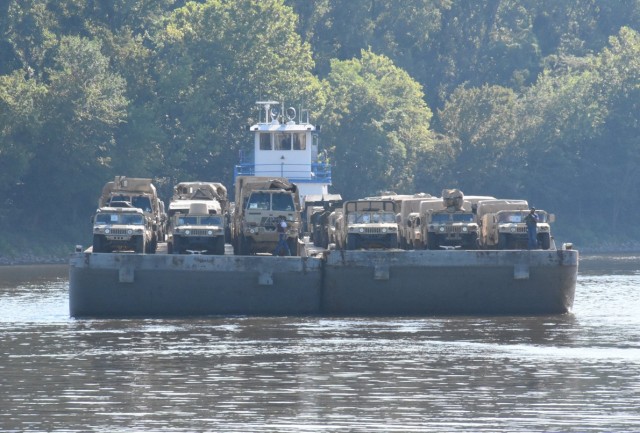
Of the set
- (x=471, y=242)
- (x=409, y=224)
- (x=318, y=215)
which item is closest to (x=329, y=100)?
(x=318, y=215)

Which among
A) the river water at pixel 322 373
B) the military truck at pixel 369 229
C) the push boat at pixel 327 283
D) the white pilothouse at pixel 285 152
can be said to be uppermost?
the white pilothouse at pixel 285 152

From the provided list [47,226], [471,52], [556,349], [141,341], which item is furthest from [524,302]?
[471,52]

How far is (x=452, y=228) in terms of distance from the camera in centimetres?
4953

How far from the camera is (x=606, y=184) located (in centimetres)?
12138

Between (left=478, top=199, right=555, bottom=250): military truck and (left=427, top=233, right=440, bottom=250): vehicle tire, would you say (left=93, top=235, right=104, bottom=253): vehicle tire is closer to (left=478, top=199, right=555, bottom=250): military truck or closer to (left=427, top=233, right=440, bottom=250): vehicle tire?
(left=427, top=233, right=440, bottom=250): vehicle tire

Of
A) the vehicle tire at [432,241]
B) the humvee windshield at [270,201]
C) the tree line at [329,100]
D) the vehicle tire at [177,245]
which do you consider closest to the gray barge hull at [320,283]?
the vehicle tire at [177,245]

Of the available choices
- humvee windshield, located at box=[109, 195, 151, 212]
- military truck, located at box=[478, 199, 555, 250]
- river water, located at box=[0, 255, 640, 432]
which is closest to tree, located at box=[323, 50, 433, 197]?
humvee windshield, located at box=[109, 195, 151, 212]

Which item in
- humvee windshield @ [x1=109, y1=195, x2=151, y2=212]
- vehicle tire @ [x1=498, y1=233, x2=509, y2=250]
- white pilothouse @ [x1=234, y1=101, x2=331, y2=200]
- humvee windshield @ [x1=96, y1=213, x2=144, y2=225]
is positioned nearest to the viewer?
humvee windshield @ [x1=96, y1=213, x2=144, y2=225]

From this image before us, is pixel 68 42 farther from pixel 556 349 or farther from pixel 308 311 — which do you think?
pixel 556 349

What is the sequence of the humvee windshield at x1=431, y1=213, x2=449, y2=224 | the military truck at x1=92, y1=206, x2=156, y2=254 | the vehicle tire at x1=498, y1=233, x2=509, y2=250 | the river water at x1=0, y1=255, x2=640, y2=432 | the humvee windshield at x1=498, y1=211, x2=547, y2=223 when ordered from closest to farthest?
the river water at x1=0, y1=255, x2=640, y2=432 → the military truck at x1=92, y1=206, x2=156, y2=254 → the humvee windshield at x1=431, y1=213, x2=449, y2=224 → the vehicle tire at x1=498, y1=233, x2=509, y2=250 → the humvee windshield at x1=498, y1=211, x2=547, y2=223

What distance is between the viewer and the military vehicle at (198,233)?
48.5 m

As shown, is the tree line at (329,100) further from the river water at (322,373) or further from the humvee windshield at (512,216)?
→ the humvee windshield at (512,216)

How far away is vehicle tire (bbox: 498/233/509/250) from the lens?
5031cm

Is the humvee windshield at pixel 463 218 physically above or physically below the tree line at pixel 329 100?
below
